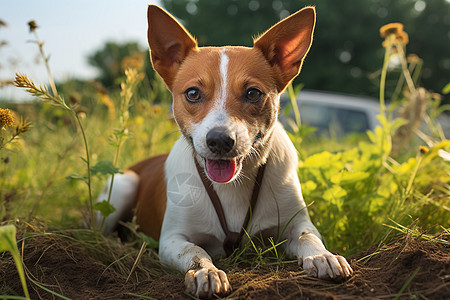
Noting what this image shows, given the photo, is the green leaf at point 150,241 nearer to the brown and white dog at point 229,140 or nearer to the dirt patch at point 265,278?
the brown and white dog at point 229,140

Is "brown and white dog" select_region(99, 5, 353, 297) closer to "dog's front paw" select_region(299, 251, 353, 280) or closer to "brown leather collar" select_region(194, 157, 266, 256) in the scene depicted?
"brown leather collar" select_region(194, 157, 266, 256)

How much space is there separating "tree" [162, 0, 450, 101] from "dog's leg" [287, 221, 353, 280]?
21.8 metres

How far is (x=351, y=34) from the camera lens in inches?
942

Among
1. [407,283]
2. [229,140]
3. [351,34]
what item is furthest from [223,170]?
[351,34]

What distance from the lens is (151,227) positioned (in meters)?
2.83

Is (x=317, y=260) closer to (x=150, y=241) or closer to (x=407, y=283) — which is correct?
(x=407, y=283)

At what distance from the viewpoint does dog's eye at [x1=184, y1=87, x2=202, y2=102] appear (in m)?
2.15

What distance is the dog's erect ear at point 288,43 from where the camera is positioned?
2.25 metres

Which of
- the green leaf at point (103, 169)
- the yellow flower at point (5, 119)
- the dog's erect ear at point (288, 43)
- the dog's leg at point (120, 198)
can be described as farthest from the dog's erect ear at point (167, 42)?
the dog's leg at point (120, 198)

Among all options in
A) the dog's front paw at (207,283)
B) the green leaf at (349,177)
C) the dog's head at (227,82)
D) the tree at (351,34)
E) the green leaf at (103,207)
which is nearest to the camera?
the dog's front paw at (207,283)

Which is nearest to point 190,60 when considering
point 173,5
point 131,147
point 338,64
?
point 131,147

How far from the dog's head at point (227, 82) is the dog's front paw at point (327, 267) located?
578 mm

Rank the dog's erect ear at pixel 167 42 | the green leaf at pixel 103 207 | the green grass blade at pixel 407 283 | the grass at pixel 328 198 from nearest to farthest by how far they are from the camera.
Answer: the green grass blade at pixel 407 283 < the grass at pixel 328 198 < the dog's erect ear at pixel 167 42 < the green leaf at pixel 103 207

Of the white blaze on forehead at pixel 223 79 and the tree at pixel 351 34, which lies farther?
the tree at pixel 351 34
